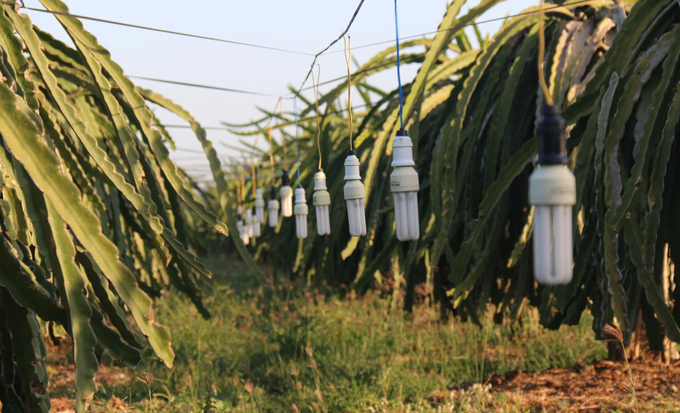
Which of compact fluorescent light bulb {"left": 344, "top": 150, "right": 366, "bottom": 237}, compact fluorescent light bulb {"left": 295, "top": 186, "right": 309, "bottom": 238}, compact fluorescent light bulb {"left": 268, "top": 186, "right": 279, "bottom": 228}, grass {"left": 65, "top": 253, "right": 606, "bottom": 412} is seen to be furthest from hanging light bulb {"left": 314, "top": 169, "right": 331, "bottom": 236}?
compact fluorescent light bulb {"left": 268, "top": 186, "right": 279, "bottom": 228}

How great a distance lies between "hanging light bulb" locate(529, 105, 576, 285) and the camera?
1.23 m

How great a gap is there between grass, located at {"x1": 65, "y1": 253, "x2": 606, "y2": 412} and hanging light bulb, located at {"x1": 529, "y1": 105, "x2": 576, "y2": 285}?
201 centimetres

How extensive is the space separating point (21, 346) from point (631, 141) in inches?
109

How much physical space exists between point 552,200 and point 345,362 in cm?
340

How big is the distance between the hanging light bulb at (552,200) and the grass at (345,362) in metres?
2.01

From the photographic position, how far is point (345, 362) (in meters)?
4.46

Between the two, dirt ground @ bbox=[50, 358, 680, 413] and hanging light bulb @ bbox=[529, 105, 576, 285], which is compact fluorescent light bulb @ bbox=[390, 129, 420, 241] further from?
dirt ground @ bbox=[50, 358, 680, 413]

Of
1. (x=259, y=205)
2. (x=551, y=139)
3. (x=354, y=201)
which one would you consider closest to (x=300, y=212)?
(x=354, y=201)

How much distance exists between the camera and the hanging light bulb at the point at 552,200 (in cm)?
123

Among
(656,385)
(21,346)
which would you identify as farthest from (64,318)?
(656,385)

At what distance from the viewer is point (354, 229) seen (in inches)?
96.1

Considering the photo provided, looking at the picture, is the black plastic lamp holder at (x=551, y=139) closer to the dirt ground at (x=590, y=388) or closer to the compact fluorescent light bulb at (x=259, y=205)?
the dirt ground at (x=590, y=388)

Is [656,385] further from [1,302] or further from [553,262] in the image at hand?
[1,302]

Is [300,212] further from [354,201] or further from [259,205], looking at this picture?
[259,205]
